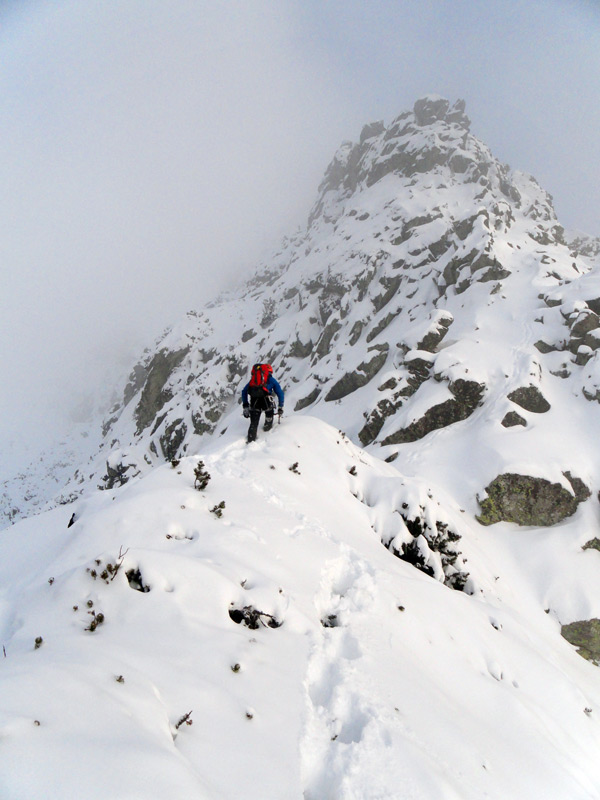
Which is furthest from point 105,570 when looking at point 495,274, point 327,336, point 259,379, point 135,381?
point 135,381

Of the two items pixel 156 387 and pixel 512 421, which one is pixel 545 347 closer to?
pixel 512 421

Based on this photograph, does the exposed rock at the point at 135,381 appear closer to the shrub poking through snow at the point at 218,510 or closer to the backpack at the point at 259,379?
the backpack at the point at 259,379

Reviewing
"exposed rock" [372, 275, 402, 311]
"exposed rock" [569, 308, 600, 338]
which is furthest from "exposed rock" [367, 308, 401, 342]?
"exposed rock" [569, 308, 600, 338]

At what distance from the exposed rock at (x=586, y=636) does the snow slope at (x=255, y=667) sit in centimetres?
502

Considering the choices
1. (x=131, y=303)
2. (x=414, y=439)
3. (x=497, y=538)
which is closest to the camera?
(x=497, y=538)

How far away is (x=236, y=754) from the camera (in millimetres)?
2857

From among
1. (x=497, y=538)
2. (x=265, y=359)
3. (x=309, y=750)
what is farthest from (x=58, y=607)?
(x=265, y=359)

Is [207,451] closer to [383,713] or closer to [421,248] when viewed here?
[383,713]

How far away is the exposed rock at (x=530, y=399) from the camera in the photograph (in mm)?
21781

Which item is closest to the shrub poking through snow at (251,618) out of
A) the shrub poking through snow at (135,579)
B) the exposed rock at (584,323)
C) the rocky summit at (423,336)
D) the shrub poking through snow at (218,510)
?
the shrub poking through snow at (135,579)

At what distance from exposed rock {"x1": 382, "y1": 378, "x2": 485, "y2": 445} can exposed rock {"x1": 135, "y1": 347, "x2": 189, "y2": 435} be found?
45891 millimetres

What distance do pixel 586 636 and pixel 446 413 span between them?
1218cm

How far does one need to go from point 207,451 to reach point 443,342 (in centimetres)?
2411

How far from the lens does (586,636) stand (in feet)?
44.0
